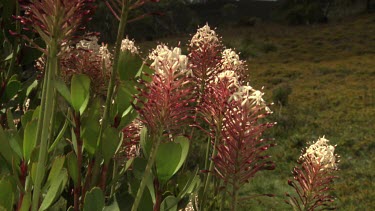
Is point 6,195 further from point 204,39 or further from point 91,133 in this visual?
point 204,39

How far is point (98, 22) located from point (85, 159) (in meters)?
28.0

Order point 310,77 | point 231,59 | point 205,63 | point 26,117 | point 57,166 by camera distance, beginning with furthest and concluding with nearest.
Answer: point 310,77
point 231,59
point 205,63
point 26,117
point 57,166

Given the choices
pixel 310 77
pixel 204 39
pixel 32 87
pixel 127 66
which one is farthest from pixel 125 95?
pixel 310 77

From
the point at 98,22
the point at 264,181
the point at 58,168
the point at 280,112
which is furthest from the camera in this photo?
the point at 98,22

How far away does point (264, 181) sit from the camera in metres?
9.82

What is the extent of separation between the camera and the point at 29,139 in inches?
37.0

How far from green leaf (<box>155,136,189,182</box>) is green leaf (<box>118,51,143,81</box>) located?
0.21 m

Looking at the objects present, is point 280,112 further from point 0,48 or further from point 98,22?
point 98,22

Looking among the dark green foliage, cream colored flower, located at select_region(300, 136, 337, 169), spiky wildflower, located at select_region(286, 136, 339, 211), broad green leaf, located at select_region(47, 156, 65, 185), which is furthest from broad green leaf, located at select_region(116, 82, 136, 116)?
the dark green foliage

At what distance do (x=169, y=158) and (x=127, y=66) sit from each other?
0.84ft

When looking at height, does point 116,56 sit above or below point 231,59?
below

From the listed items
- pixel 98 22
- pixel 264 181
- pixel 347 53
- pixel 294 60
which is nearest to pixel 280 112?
pixel 264 181

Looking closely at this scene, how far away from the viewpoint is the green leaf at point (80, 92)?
94 centimetres

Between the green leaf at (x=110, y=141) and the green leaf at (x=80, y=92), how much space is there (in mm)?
104
